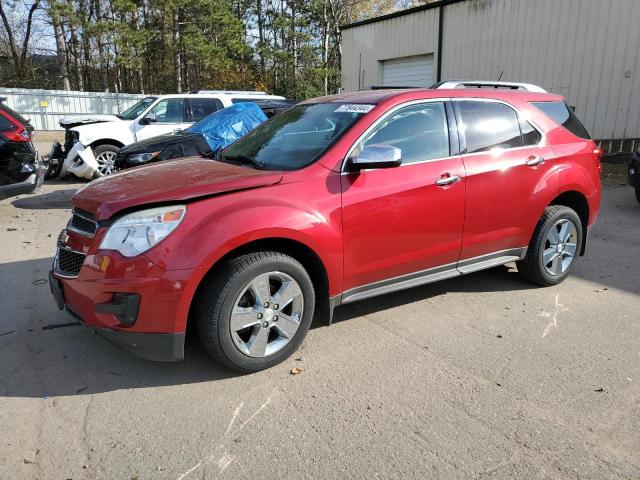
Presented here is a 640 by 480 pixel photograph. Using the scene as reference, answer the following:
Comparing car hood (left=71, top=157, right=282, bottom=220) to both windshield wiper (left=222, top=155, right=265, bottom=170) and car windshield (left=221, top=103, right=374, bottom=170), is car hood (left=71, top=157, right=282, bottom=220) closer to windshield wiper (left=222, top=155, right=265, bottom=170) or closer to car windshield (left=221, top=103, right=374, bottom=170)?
windshield wiper (left=222, top=155, right=265, bottom=170)

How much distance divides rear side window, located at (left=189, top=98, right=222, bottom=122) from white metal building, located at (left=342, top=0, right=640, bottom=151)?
7777mm

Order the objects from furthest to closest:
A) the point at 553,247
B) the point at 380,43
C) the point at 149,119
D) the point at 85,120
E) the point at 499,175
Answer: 1. the point at 380,43
2. the point at 85,120
3. the point at 149,119
4. the point at 553,247
5. the point at 499,175

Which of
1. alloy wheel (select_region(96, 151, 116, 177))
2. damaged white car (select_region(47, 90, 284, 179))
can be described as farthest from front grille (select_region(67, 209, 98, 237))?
alloy wheel (select_region(96, 151, 116, 177))

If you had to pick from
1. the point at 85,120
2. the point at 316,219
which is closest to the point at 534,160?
the point at 316,219

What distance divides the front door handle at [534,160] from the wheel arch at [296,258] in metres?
2.17

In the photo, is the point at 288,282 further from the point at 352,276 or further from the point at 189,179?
the point at 189,179

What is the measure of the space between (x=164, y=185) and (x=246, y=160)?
2.69 feet

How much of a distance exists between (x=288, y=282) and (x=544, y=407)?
5.52 ft

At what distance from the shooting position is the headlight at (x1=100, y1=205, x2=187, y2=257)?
9.43 ft

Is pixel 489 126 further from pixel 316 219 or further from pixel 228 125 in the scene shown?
pixel 228 125

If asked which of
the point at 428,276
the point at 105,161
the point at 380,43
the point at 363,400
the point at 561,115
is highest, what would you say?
the point at 380,43

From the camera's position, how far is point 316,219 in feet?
10.7

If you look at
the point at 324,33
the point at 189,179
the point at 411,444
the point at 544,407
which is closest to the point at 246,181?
the point at 189,179

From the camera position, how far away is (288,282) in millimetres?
3262
